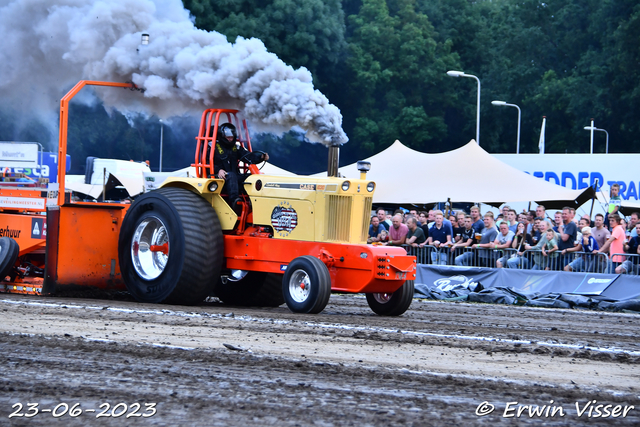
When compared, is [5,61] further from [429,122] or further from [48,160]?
[429,122]

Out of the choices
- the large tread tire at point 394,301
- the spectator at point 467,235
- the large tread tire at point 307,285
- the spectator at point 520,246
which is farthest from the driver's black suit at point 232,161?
the spectator at point 467,235

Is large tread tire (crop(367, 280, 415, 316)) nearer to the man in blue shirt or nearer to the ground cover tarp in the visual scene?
the ground cover tarp

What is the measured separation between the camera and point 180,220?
10891mm

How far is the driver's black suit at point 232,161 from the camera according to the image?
11297 mm

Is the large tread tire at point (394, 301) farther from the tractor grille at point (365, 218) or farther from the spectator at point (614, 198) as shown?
the spectator at point (614, 198)

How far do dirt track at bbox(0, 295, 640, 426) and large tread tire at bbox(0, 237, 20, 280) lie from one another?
1.77 meters

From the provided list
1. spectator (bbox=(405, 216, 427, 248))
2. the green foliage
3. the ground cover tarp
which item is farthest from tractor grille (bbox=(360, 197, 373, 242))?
the green foliage

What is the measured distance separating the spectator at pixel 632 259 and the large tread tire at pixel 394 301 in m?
5.23

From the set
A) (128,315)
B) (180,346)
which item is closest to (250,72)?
(128,315)

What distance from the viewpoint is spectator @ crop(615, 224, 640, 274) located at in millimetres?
14344

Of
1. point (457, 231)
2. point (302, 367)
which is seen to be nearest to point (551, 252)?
point (457, 231)

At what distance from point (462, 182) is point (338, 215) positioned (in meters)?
11.2

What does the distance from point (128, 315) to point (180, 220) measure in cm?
165

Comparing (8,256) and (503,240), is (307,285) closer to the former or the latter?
(8,256)
